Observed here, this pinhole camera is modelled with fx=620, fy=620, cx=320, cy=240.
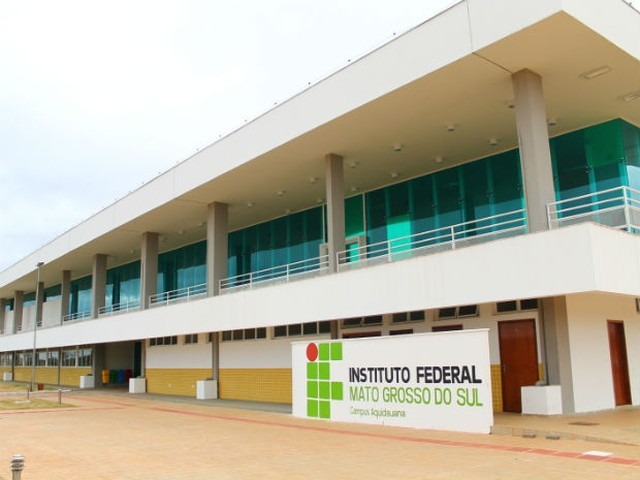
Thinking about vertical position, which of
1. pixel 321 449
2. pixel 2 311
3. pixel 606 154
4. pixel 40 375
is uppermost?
pixel 606 154

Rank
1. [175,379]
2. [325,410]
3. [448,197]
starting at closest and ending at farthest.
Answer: [325,410]
[448,197]
[175,379]

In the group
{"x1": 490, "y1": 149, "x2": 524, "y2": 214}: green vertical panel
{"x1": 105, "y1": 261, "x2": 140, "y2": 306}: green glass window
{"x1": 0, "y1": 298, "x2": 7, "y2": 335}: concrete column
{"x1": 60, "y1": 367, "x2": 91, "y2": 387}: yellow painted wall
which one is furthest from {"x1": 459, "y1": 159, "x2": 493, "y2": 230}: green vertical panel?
{"x1": 0, "y1": 298, "x2": 7, "y2": 335}: concrete column

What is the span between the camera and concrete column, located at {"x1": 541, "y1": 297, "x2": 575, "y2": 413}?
13.9 metres

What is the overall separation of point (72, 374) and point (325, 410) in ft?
102

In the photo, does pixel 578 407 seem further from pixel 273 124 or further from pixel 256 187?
pixel 256 187

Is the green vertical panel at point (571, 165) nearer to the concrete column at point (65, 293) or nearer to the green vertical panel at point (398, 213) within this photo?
the green vertical panel at point (398, 213)

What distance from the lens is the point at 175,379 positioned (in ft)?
95.0

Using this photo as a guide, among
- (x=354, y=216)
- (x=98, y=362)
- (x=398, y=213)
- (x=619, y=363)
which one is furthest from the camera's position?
(x=98, y=362)

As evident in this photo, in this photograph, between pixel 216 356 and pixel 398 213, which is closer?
pixel 398 213

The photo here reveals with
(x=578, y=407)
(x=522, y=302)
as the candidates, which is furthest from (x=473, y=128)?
(x=578, y=407)

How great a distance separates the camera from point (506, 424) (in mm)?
12781

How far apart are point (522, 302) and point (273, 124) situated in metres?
9.59

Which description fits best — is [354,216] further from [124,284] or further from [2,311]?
[2,311]

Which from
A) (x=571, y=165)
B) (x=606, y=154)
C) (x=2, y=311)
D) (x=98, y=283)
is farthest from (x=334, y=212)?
(x=2, y=311)
